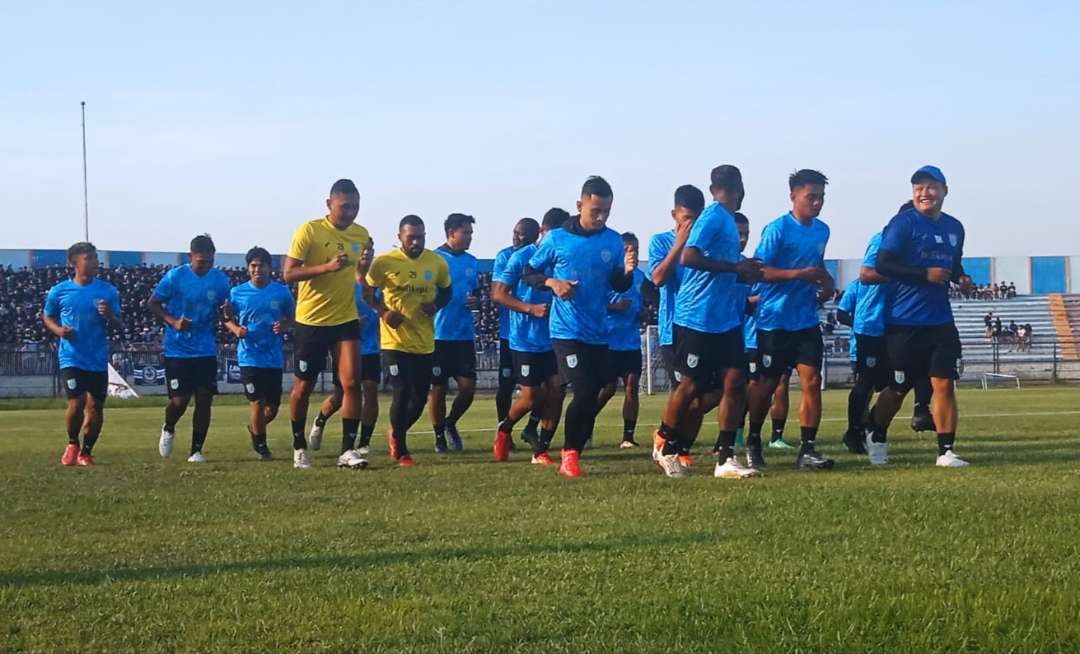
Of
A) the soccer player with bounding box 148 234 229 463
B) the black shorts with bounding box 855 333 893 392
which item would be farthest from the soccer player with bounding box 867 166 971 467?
the soccer player with bounding box 148 234 229 463

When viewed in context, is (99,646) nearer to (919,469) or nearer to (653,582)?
(653,582)

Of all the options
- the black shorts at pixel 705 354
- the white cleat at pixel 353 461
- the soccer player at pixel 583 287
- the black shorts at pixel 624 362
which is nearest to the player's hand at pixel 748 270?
the black shorts at pixel 705 354

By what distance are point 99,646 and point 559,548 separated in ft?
7.09

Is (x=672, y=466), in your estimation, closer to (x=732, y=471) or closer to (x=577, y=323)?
(x=732, y=471)

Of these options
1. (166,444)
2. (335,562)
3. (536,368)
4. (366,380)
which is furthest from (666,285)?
(335,562)

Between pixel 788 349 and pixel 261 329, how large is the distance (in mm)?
5875

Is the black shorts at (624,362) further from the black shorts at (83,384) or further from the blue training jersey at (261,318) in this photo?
the black shorts at (83,384)

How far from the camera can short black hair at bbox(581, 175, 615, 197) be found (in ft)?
33.0

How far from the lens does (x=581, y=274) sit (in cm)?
1021

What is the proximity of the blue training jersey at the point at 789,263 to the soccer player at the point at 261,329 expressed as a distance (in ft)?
17.3

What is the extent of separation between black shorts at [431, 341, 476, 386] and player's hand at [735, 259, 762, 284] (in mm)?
5345

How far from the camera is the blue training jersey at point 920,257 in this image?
10.2m

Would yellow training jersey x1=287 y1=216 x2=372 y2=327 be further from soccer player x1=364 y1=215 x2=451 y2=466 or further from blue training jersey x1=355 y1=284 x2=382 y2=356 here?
blue training jersey x1=355 y1=284 x2=382 y2=356

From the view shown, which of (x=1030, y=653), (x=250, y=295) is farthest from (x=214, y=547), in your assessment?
(x=250, y=295)
